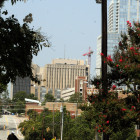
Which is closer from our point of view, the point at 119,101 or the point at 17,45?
the point at 17,45

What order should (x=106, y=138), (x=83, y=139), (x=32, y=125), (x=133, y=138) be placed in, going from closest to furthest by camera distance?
(x=106, y=138) < (x=133, y=138) < (x=83, y=139) < (x=32, y=125)

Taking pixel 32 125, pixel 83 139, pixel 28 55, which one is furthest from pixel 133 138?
pixel 28 55

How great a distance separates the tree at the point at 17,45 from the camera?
12.6m

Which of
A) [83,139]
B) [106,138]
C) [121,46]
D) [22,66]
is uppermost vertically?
[121,46]

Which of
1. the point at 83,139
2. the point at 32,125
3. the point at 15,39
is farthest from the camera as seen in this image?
the point at 32,125

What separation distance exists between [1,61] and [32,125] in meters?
108

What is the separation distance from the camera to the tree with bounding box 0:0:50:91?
1265 cm

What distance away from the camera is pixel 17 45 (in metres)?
12.9

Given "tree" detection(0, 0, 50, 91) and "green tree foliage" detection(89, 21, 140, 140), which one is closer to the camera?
"tree" detection(0, 0, 50, 91)

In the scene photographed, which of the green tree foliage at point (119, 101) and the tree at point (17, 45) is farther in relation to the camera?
the green tree foliage at point (119, 101)

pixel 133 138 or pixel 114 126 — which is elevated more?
pixel 114 126

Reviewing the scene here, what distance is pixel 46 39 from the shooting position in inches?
516

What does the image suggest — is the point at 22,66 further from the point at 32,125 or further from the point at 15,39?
the point at 32,125

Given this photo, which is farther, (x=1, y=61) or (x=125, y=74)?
(x=125, y=74)
